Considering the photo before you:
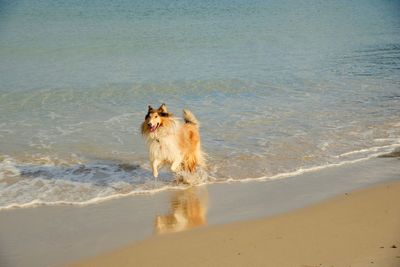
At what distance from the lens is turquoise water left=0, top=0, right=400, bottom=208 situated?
9.43m

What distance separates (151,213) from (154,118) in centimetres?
166

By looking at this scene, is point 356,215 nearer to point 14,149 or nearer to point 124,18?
point 14,149

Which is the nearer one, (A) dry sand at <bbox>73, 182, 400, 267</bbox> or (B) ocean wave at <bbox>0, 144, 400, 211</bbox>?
(A) dry sand at <bbox>73, 182, 400, 267</bbox>

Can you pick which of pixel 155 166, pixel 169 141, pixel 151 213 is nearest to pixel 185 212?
pixel 151 213

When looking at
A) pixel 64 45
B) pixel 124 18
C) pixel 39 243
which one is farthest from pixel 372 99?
pixel 124 18

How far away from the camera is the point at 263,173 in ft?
29.5

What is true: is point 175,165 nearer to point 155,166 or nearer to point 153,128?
point 155,166

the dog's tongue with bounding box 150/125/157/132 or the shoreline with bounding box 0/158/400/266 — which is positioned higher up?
the dog's tongue with bounding box 150/125/157/132

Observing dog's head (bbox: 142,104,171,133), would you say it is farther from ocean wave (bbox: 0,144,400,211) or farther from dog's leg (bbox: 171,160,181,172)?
ocean wave (bbox: 0,144,400,211)

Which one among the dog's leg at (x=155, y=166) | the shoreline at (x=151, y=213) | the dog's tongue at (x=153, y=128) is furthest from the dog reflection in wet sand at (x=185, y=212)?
the dog's tongue at (x=153, y=128)

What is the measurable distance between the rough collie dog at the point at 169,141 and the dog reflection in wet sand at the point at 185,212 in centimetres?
60

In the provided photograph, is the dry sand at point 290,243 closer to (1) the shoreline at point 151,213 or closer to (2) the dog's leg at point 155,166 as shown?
(1) the shoreline at point 151,213

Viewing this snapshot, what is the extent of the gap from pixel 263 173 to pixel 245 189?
81cm

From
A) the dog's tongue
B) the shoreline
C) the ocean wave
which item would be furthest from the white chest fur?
the shoreline
